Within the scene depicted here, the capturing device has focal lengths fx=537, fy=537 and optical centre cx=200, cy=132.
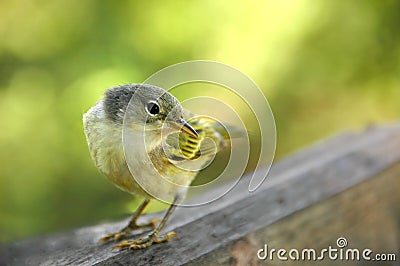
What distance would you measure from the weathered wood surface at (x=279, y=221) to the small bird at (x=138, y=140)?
10 cm

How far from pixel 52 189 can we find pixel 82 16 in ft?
4.17

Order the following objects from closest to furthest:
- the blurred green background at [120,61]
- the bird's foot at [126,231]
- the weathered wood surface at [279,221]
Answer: the weathered wood surface at [279,221]
the bird's foot at [126,231]
the blurred green background at [120,61]

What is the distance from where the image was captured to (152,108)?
162 centimetres

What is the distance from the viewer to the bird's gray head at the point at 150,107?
160 cm

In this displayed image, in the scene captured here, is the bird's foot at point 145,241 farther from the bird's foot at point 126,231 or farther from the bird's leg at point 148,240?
the bird's foot at point 126,231

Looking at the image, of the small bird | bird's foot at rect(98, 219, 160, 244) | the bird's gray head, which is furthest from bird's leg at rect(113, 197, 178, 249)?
the bird's gray head

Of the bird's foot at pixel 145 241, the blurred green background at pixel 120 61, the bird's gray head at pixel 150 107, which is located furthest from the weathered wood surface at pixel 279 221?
the blurred green background at pixel 120 61

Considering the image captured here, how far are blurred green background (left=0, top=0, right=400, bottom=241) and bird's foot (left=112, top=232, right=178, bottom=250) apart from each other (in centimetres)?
156

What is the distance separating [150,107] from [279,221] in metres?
0.55

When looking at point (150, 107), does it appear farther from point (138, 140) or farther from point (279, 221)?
point (279, 221)

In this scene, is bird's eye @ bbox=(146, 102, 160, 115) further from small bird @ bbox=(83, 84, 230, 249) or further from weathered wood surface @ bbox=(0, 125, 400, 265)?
weathered wood surface @ bbox=(0, 125, 400, 265)

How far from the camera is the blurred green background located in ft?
12.1

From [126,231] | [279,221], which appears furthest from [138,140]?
[279,221]

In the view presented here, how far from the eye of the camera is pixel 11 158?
3775 millimetres
